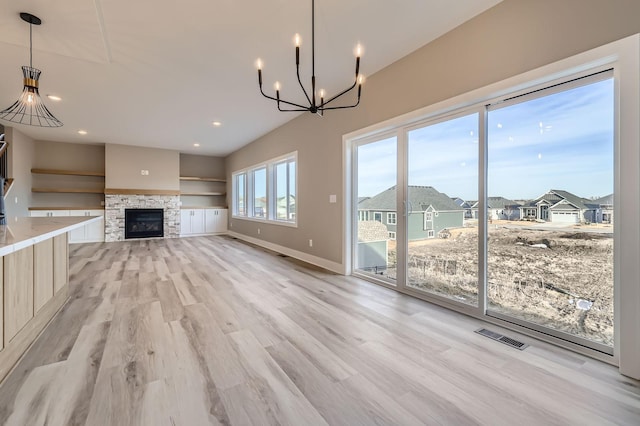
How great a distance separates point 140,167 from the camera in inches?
316

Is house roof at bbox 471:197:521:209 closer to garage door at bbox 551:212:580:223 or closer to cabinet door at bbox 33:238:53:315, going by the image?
garage door at bbox 551:212:580:223

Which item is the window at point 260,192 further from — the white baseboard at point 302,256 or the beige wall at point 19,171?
the beige wall at point 19,171

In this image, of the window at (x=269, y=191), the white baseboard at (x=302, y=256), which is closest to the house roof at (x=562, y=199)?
the white baseboard at (x=302, y=256)

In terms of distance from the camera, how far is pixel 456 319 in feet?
8.43

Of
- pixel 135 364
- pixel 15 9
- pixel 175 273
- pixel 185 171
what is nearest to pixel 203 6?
pixel 15 9

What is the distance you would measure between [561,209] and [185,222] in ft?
29.5

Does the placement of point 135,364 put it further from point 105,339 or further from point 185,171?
point 185,171

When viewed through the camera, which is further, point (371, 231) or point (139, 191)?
point (139, 191)

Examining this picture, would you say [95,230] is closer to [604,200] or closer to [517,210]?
Answer: [517,210]

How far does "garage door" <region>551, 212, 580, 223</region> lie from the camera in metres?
2.08

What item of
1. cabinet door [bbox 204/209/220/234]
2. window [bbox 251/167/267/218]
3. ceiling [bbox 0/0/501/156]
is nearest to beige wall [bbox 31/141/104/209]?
cabinet door [bbox 204/209/220/234]

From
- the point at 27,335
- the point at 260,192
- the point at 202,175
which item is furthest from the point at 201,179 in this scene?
the point at 27,335

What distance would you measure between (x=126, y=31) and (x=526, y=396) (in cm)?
429

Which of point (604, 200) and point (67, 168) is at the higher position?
point (67, 168)
